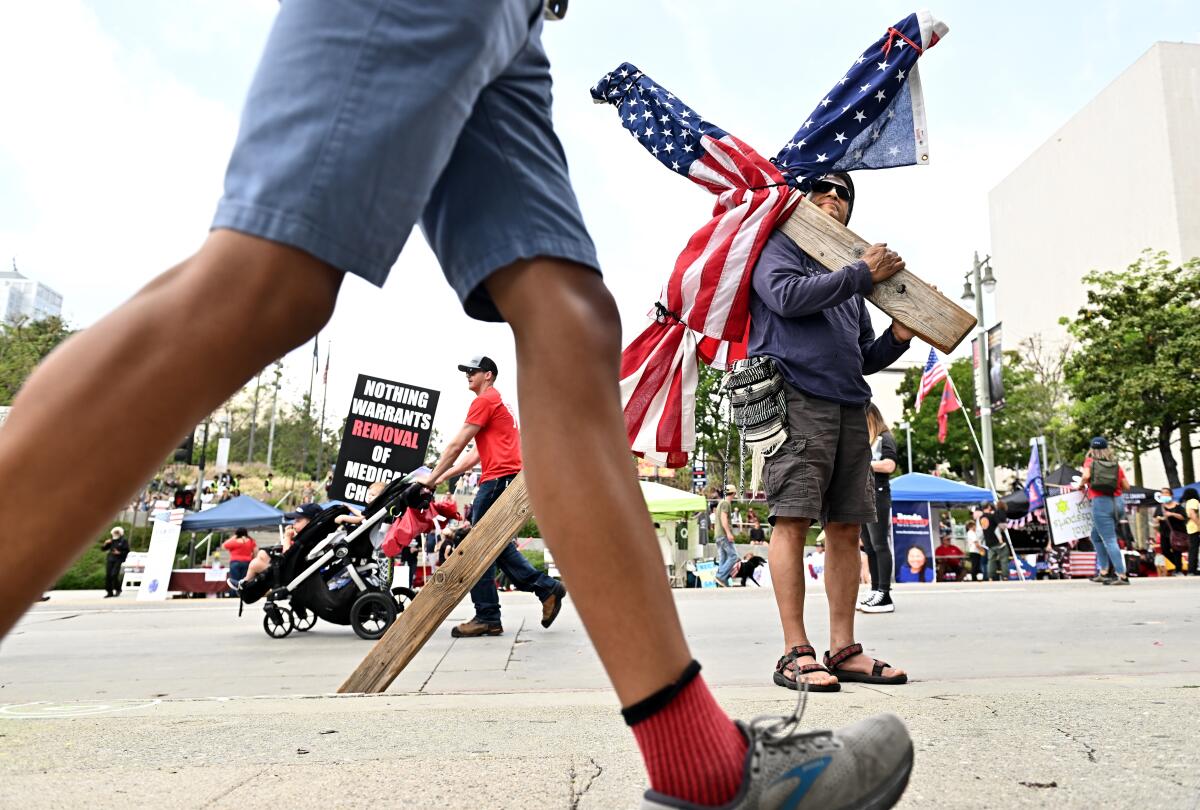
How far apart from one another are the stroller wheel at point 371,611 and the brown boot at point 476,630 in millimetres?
934

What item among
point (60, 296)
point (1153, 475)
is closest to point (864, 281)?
point (1153, 475)

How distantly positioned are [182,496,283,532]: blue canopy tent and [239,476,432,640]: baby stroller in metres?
13.7

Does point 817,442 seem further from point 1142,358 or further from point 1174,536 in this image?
point 1142,358

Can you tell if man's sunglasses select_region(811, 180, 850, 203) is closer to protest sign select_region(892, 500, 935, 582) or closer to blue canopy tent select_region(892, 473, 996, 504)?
protest sign select_region(892, 500, 935, 582)

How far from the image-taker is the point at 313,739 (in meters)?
2.17

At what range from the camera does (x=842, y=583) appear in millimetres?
3377

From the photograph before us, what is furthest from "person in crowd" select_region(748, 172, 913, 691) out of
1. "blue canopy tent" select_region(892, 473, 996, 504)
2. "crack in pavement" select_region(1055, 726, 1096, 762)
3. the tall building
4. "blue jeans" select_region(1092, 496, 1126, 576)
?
the tall building

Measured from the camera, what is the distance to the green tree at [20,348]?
1395 inches

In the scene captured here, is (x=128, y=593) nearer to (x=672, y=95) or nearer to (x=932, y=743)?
(x=672, y=95)

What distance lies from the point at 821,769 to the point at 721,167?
2828 mm

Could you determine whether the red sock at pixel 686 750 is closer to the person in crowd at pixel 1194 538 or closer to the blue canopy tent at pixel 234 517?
the person in crowd at pixel 1194 538

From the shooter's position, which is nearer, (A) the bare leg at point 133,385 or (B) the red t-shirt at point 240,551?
(A) the bare leg at point 133,385

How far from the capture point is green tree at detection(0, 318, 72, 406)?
116 ft

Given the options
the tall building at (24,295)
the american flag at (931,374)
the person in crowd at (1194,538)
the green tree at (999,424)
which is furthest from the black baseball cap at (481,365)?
the tall building at (24,295)
